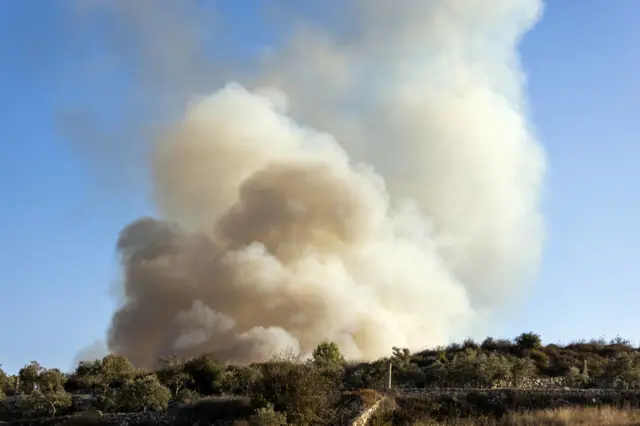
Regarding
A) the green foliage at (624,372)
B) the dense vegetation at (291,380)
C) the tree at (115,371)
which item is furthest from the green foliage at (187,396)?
the green foliage at (624,372)

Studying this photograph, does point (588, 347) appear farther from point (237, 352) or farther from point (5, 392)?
point (5, 392)

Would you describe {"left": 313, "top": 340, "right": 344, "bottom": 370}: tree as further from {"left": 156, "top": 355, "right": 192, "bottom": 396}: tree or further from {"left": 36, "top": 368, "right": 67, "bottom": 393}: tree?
{"left": 36, "top": 368, "right": 67, "bottom": 393}: tree

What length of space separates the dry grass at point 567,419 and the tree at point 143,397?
8.67 m

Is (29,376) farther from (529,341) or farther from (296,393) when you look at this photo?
(529,341)

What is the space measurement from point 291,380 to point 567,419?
789 centimetres

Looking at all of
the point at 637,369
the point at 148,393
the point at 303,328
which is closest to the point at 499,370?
the point at 637,369

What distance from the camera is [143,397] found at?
2367 centimetres

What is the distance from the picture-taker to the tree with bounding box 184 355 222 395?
91.1ft

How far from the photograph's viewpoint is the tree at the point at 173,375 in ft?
90.8

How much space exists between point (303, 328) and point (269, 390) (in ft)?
92.5

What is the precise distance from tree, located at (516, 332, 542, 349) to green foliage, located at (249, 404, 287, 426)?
20.7 metres

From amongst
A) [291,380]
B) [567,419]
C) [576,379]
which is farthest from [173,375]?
[576,379]

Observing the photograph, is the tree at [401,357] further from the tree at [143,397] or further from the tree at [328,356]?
the tree at [143,397]

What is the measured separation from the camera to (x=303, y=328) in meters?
49.8
